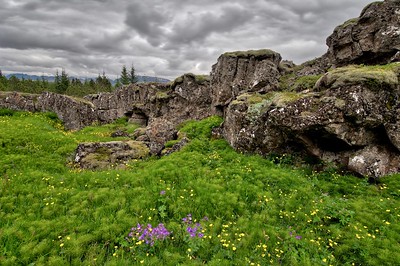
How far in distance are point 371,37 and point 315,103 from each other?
1510cm

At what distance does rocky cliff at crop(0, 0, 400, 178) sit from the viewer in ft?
49.5

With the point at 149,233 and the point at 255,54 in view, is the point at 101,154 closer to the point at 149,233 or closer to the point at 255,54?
the point at 149,233

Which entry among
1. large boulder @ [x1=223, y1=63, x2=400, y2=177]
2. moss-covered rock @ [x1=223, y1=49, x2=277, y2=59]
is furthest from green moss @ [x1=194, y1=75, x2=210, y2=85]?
large boulder @ [x1=223, y1=63, x2=400, y2=177]

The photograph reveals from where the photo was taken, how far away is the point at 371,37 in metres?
24.4

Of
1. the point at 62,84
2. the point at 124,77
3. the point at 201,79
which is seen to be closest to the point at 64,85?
the point at 62,84

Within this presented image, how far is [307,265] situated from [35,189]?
43.9ft

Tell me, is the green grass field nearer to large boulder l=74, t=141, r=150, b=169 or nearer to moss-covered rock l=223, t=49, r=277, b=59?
large boulder l=74, t=141, r=150, b=169

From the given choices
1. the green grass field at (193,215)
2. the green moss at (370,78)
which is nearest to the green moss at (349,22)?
the green moss at (370,78)

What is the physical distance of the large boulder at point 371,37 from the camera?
2269cm

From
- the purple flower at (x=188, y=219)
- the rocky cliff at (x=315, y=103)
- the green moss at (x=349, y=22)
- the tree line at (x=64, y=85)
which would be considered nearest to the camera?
the purple flower at (x=188, y=219)

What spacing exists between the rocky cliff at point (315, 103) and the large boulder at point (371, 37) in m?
0.09

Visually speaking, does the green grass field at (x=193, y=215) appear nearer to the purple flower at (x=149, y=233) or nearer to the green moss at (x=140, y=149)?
the purple flower at (x=149, y=233)

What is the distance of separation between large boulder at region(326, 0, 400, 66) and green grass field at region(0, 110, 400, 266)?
54.3 ft

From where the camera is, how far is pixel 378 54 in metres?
23.9
